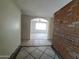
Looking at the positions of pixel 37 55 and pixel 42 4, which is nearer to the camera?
pixel 37 55

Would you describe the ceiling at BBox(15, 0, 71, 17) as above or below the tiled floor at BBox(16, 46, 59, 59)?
above

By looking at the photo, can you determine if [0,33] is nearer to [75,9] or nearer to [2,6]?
[2,6]

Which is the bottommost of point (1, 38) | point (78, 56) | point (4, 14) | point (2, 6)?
point (78, 56)

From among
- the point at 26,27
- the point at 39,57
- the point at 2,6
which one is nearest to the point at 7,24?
the point at 2,6

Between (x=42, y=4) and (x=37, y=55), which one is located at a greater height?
(x=42, y=4)

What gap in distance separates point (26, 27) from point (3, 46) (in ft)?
15.6

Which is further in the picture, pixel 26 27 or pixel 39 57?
pixel 26 27

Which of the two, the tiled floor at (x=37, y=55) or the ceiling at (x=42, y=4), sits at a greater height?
the ceiling at (x=42, y=4)

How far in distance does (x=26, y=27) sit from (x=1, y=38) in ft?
15.8

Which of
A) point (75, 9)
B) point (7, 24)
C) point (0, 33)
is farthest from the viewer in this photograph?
point (7, 24)

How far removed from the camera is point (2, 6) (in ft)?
8.79

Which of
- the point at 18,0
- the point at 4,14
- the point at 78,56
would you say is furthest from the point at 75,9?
the point at 18,0

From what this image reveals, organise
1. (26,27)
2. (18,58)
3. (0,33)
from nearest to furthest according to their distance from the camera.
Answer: (0,33) < (18,58) < (26,27)

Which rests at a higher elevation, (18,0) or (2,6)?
(18,0)
